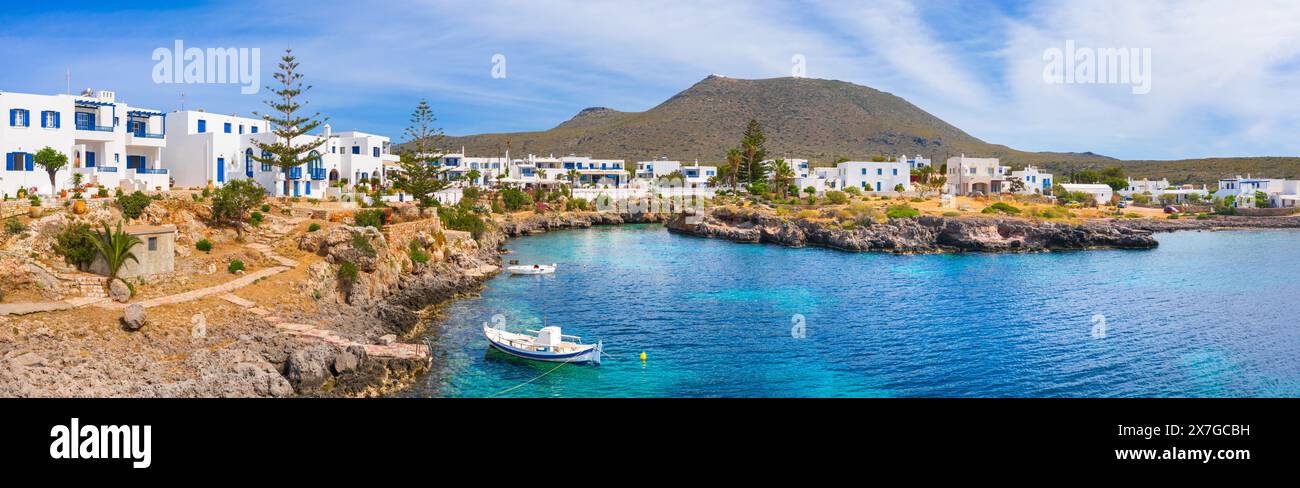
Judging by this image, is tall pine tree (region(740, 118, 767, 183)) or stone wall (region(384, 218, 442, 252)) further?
tall pine tree (region(740, 118, 767, 183))

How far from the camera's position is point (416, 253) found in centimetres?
4194

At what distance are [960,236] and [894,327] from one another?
38188 millimetres

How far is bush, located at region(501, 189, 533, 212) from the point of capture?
286 feet

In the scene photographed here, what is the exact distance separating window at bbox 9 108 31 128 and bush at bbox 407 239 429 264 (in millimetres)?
18003

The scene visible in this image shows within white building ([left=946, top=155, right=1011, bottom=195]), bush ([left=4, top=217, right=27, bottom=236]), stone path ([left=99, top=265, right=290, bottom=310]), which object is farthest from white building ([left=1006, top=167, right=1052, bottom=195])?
bush ([left=4, top=217, right=27, bottom=236])

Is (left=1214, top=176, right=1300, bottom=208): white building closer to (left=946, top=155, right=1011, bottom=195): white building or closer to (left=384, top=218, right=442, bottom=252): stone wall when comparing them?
(left=946, top=155, right=1011, bottom=195): white building

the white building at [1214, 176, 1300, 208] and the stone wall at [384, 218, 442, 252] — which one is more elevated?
the white building at [1214, 176, 1300, 208]

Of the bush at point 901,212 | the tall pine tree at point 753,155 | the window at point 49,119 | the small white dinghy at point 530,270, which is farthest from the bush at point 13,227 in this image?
the tall pine tree at point 753,155

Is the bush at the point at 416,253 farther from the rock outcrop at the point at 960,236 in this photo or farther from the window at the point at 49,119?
the rock outcrop at the point at 960,236

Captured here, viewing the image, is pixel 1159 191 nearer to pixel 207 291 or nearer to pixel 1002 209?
pixel 1002 209

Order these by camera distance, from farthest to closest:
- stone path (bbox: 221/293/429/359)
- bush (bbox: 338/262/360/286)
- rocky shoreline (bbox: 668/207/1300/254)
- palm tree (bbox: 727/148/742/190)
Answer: palm tree (bbox: 727/148/742/190), rocky shoreline (bbox: 668/207/1300/254), bush (bbox: 338/262/360/286), stone path (bbox: 221/293/429/359)

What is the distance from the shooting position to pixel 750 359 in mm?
27484

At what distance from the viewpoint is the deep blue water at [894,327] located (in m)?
24.4
